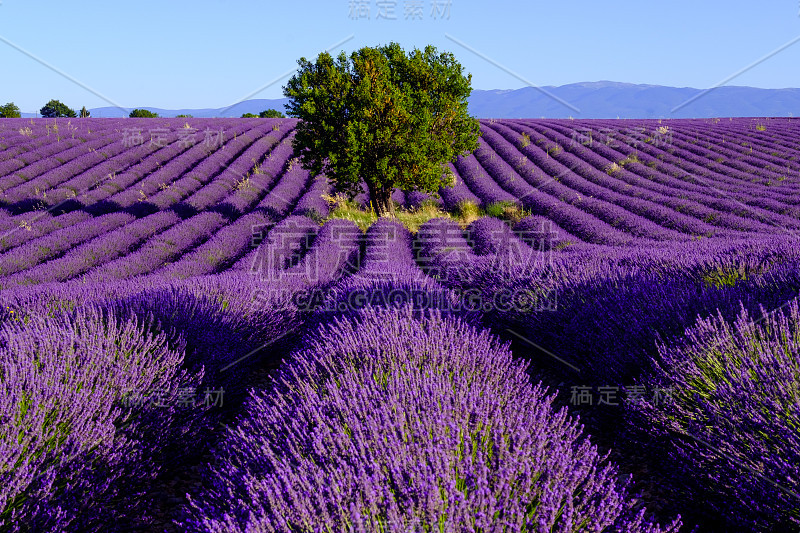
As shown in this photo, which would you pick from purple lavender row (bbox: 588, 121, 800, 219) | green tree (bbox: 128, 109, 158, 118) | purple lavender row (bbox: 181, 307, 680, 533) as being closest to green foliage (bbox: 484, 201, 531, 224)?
purple lavender row (bbox: 588, 121, 800, 219)

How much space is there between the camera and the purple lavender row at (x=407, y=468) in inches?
56.1

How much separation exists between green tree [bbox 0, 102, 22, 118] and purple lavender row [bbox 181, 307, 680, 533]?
131 ft

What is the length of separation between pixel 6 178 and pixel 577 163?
17.0 metres

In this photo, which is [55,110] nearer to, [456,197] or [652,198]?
[456,197]

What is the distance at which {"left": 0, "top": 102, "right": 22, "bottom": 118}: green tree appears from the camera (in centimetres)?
3114

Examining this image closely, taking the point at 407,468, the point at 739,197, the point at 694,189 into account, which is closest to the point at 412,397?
the point at 407,468

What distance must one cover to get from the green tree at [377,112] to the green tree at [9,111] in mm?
32070

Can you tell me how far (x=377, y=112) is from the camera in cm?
970

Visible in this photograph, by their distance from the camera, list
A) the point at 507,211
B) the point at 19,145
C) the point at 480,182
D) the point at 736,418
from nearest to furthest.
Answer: the point at 736,418
the point at 507,211
the point at 480,182
the point at 19,145

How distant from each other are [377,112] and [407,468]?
901cm

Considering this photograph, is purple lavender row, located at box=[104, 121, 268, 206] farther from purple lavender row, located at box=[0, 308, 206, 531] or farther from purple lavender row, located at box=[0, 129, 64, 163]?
purple lavender row, located at box=[0, 308, 206, 531]

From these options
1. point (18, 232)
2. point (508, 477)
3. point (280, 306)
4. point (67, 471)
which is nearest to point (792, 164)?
point (280, 306)

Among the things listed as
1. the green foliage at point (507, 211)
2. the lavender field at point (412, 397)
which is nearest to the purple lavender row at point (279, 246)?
the lavender field at point (412, 397)

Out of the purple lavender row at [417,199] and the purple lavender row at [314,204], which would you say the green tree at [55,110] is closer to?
the purple lavender row at [314,204]
